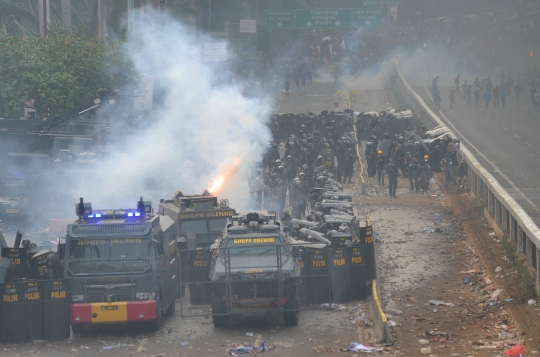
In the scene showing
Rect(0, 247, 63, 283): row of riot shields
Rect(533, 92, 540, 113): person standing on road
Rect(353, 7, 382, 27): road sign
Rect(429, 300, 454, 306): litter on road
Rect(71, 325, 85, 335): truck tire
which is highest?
Rect(353, 7, 382, 27): road sign

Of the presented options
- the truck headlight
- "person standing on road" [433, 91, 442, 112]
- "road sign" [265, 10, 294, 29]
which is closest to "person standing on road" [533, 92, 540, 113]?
"person standing on road" [433, 91, 442, 112]

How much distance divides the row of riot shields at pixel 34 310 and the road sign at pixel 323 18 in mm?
53230

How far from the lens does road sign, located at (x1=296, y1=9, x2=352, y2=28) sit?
66.1 meters

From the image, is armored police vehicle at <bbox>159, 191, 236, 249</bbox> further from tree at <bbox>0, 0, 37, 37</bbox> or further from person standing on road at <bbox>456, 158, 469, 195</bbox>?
tree at <bbox>0, 0, 37, 37</bbox>

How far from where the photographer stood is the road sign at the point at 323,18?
6612 centimetres

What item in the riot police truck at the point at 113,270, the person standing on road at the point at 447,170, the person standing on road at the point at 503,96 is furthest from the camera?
the person standing on road at the point at 503,96

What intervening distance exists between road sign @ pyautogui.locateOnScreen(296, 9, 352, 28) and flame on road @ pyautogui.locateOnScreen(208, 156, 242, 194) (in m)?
38.0

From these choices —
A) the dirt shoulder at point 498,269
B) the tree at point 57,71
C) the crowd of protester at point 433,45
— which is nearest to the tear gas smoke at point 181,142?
the tree at point 57,71

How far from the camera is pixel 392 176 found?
29.9 m

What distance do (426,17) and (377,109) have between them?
1691 inches

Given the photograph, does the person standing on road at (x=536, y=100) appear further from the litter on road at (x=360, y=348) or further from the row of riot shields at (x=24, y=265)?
the litter on road at (x=360, y=348)

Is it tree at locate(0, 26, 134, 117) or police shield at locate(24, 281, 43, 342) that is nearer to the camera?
police shield at locate(24, 281, 43, 342)

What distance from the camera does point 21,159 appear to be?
27.9 metres

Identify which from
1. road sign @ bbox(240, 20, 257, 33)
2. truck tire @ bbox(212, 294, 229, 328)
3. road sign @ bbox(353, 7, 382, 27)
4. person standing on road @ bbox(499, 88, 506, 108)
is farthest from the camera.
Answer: road sign @ bbox(353, 7, 382, 27)
